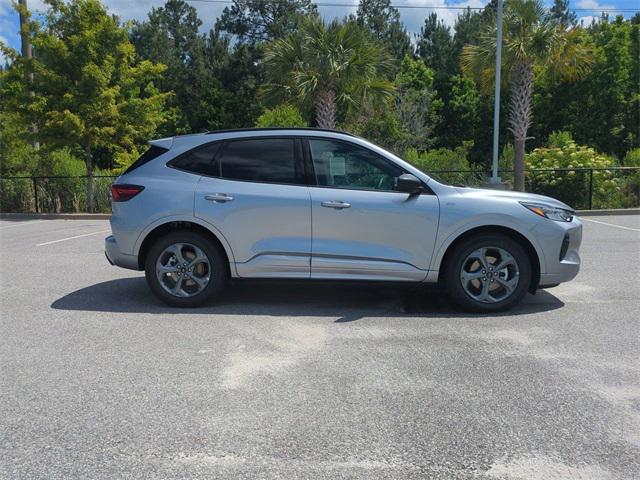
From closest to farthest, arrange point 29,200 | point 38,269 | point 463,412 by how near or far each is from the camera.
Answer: point 463,412
point 38,269
point 29,200

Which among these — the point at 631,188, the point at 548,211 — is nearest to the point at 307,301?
the point at 548,211

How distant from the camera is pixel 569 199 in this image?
18297 millimetres

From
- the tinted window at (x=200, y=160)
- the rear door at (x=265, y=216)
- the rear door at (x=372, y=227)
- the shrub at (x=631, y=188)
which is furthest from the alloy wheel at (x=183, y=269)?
the shrub at (x=631, y=188)

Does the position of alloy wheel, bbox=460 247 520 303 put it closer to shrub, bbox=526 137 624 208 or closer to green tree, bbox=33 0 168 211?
shrub, bbox=526 137 624 208

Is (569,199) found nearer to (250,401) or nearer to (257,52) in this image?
(250,401)

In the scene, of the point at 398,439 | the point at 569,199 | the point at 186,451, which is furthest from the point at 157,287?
the point at 569,199

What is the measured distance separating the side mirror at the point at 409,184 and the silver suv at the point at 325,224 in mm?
11

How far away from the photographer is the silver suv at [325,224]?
596 centimetres

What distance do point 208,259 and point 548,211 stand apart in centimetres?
343

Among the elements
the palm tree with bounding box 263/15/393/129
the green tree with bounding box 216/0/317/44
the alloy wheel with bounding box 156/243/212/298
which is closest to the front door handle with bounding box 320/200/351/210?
the alloy wheel with bounding box 156/243/212/298

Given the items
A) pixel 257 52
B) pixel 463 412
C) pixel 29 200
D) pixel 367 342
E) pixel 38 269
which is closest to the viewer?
pixel 463 412

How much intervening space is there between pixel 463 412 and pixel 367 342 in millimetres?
1508

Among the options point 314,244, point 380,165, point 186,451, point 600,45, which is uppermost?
point 600,45

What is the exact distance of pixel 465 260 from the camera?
236 inches
